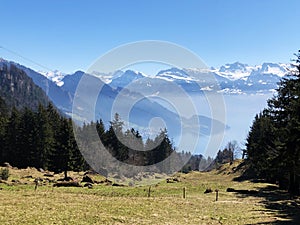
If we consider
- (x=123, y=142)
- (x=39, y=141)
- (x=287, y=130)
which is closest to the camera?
(x=287, y=130)

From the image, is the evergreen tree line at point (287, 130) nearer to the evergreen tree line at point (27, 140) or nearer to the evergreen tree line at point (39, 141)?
the evergreen tree line at point (39, 141)

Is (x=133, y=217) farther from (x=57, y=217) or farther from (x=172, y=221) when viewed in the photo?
(x=57, y=217)

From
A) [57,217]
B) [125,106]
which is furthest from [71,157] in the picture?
[57,217]

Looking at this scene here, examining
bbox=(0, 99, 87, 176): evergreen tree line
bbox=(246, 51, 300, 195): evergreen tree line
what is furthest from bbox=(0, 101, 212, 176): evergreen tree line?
bbox=(246, 51, 300, 195): evergreen tree line

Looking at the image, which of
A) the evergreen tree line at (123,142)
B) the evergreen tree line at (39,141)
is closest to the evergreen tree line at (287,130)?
the evergreen tree line at (39,141)

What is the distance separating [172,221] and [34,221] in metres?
10.2

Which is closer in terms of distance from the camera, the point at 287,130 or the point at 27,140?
the point at 287,130

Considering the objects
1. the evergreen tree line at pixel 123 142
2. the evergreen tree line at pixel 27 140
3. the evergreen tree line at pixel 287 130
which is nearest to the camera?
the evergreen tree line at pixel 287 130

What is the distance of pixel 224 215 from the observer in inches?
1165

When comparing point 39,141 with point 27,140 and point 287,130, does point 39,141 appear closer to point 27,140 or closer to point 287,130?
point 27,140

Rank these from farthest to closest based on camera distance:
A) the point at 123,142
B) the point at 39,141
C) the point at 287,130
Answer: the point at 39,141 → the point at 123,142 → the point at 287,130

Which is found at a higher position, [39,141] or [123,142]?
[123,142]

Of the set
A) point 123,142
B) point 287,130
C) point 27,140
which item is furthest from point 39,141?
point 287,130

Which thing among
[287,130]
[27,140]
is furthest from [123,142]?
[287,130]
